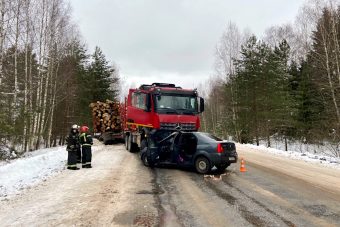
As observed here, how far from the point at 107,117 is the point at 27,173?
14.8 meters

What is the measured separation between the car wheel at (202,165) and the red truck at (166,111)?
2515 millimetres

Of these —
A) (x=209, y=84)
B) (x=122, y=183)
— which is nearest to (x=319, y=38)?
(x=122, y=183)

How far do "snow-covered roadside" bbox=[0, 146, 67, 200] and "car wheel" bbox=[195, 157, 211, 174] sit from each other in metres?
5.06

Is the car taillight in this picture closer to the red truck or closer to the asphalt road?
the asphalt road

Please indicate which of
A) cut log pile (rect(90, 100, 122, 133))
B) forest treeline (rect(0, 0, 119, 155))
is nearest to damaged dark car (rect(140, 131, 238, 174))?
forest treeline (rect(0, 0, 119, 155))

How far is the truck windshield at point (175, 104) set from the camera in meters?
16.3

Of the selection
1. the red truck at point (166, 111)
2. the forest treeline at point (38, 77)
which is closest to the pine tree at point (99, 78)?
the forest treeline at point (38, 77)

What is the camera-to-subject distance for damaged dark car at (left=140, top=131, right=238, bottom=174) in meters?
13.0

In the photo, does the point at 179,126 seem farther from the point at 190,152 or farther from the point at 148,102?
the point at 190,152

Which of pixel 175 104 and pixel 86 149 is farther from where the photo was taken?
pixel 175 104

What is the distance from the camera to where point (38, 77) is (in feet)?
90.1

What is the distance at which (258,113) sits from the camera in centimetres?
3453

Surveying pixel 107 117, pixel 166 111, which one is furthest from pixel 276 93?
pixel 166 111

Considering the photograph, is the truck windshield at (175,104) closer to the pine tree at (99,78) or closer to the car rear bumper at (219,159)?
the car rear bumper at (219,159)
